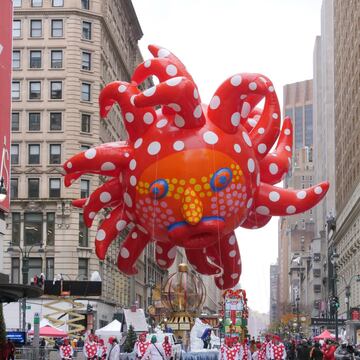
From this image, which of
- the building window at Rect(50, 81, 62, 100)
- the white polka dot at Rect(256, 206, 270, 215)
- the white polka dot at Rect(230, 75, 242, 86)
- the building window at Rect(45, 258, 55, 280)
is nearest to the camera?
the white polka dot at Rect(230, 75, 242, 86)

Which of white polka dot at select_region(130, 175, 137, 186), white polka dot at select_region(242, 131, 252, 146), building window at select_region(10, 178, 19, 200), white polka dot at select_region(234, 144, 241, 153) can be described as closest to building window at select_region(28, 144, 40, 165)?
building window at select_region(10, 178, 19, 200)

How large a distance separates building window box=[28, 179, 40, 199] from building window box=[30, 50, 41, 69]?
28.2 ft

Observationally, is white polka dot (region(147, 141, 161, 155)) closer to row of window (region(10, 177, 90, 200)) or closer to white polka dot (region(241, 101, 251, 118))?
white polka dot (region(241, 101, 251, 118))

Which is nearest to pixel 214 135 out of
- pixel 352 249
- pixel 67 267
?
pixel 67 267

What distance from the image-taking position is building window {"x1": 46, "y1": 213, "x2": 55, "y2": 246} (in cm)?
6700

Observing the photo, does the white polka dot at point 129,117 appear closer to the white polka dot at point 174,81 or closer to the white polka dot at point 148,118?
the white polka dot at point 148,118

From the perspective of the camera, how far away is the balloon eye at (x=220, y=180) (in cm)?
1443

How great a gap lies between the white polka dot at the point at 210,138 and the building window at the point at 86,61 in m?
55.8

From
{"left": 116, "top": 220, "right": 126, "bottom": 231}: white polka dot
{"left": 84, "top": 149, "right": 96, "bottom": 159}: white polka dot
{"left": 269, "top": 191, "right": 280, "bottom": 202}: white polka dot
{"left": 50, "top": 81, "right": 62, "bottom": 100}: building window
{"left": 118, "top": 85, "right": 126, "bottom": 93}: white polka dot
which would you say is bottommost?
{"left": 116, "top": 220, "right": 126, "bottom": 231}: white polka dot

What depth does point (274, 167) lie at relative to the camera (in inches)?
635

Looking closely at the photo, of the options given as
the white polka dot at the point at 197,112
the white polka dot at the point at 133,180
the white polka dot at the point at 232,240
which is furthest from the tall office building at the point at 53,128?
the white polka dot at the point at 197,112

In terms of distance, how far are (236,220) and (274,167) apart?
1.53 metres

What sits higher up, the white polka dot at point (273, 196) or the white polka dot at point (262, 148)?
the white polka dot at point (262, 148)

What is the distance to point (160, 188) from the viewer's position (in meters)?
14.5
